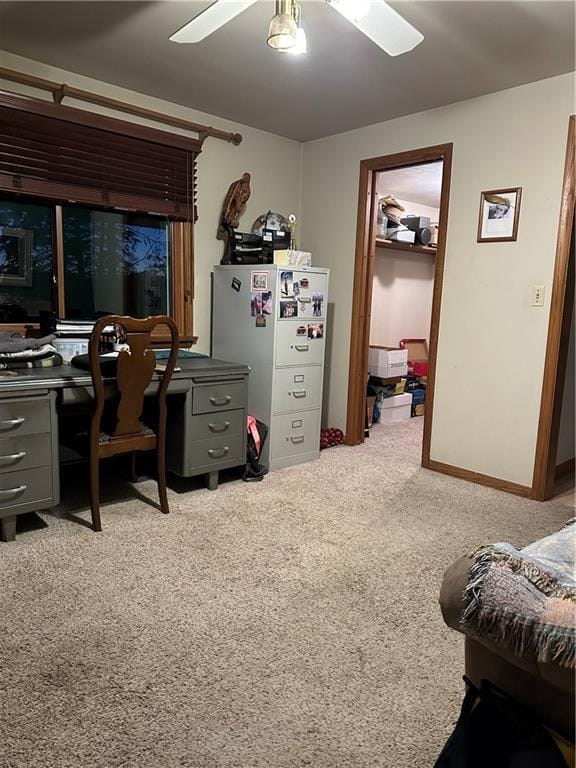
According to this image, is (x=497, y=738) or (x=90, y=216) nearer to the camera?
(x=497, y=738)

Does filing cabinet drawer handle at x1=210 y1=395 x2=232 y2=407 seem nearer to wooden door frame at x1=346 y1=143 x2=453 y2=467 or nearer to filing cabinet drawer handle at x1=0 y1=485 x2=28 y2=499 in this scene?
filing cabinet drawer handle at x1=0 y1=485 x2=28 y2=499

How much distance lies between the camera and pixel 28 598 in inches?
79.6

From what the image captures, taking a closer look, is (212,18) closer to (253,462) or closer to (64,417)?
(64,417)

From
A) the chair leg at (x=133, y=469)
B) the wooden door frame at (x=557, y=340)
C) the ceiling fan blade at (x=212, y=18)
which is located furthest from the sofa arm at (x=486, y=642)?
the chair leg at (x=133, y=469)

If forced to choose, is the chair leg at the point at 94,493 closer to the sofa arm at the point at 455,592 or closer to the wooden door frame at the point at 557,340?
the sofa arm at the point at 455,592

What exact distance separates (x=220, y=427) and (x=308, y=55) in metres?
2.03

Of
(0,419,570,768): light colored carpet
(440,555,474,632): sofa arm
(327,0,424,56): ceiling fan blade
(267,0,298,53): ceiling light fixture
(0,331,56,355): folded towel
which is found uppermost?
(327,0,424,56): ceiling fan blade

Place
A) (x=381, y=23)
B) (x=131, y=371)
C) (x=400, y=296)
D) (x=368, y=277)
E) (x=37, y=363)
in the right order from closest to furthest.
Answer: (x=381, y=23) < (x=131, y=371) < (x=37, y=363) < (x=368, y=277) < (x=400, y=296)

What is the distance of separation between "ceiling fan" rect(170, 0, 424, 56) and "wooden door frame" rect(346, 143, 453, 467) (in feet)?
5.00

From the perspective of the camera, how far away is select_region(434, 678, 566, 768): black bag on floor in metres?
0.87

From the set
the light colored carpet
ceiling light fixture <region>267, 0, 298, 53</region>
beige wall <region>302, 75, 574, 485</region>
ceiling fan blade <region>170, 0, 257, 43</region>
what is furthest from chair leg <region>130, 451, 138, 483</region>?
ceiling light fixture <region>267, 0, 298, 53</region>

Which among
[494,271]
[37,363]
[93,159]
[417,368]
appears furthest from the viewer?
[417,368]

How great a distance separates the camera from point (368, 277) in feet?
13.6

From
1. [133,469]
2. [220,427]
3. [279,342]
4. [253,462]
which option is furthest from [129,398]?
[279,342]
